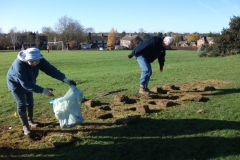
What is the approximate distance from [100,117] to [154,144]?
1.82m

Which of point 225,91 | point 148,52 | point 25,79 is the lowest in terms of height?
point 225,91

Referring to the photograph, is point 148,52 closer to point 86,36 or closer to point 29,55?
point 29,55

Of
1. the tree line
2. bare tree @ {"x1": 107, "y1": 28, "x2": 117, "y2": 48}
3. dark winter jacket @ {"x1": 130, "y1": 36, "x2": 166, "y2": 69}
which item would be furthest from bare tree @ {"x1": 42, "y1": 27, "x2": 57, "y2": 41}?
dark winter jacket @ {"x1": 130, "y1": 36, "x2": 166, "y2": 69}

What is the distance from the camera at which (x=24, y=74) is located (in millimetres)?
4719

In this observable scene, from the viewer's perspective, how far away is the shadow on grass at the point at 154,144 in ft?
13.6

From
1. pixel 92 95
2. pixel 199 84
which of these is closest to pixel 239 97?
pixel 199 84

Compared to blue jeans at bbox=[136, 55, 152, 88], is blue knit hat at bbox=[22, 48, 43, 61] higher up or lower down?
higher up

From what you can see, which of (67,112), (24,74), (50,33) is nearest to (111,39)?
(50,33)

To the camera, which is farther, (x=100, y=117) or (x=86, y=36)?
(x=86, y=36)

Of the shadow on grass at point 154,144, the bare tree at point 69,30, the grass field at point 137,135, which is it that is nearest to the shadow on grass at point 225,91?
the grass field at point 137,135

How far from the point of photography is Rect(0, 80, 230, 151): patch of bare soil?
4750 millimetres

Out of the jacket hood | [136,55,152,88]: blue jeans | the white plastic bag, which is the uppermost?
the jacket hood

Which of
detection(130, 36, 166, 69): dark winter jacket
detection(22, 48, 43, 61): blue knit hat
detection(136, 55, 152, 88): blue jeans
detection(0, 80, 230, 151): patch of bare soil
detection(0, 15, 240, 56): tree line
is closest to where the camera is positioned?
detection(22, 48, 43, 61): blue knit hat

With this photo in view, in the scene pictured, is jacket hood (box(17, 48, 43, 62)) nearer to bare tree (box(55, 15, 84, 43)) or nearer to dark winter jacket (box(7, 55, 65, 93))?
dark winter jacket (box(7, 55, 65, 93))
